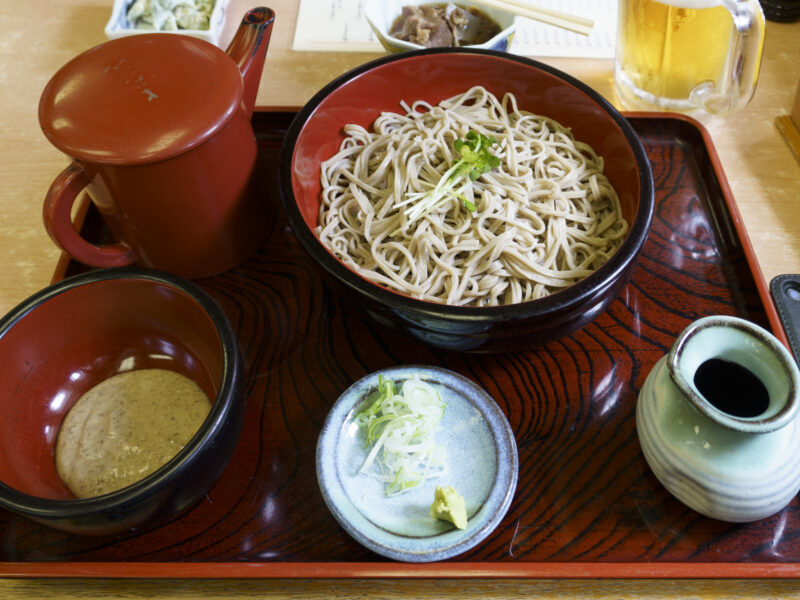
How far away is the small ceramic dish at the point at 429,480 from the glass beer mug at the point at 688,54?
0.87 meters

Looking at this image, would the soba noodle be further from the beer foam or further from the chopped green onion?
the beer foam

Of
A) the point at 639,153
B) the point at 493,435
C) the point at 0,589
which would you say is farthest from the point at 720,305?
the point at 0,589

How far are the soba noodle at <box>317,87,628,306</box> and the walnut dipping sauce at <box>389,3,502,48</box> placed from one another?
0.77 feet

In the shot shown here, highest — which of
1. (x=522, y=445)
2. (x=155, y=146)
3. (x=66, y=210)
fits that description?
(x=155, y=146)

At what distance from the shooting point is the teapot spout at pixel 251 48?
3.83ft

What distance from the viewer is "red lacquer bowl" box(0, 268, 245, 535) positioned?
81cm

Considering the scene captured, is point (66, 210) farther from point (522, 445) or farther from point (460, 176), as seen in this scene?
point (522, 445)

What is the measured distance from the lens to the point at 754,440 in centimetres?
81

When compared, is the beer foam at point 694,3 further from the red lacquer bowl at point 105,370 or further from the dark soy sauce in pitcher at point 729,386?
the red lacquer bowl at point 105,370

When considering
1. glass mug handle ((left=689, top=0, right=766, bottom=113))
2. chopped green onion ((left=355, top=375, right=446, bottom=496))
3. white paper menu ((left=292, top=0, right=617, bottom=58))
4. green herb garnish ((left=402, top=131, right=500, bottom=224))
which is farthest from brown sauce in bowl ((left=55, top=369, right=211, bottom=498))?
glass mug handle ((left=689, top=0, right=766, bottom=113))

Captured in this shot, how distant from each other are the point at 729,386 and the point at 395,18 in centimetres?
115

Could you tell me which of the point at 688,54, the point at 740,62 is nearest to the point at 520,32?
the point at 688,54

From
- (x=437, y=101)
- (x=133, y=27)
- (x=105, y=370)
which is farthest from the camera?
(x=133, y=27)

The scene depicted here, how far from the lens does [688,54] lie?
4.61 ft
